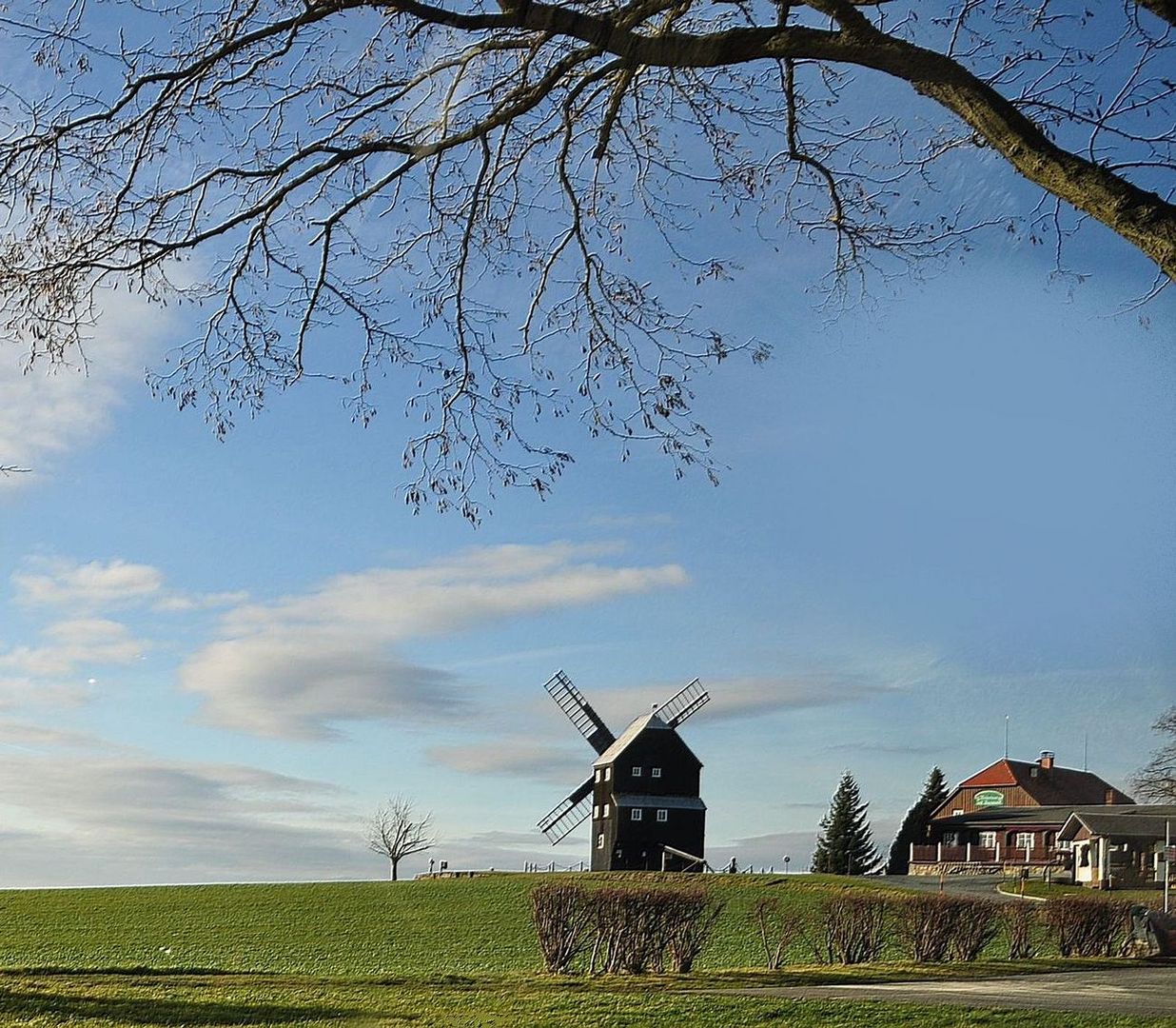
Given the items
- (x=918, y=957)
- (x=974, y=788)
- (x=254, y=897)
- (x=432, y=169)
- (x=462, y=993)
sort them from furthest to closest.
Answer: (x=974, y=788), (x=254, y=897), (x=918, y=957), (x=462, y=993), (x=432, y=169)

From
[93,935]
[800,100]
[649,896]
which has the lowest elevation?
[93,935]

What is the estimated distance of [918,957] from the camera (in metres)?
21.2

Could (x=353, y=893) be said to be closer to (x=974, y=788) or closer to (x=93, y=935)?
Answer: (x=93, y=935)

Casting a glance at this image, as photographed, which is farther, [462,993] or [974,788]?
[974,788]

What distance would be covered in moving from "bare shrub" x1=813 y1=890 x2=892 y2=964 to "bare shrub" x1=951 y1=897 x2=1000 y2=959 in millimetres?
1206

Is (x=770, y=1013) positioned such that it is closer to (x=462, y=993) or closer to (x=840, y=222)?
(x=462, y=993)

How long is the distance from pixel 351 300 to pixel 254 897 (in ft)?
121

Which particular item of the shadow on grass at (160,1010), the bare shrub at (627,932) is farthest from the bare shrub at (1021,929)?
the shadow on grass at (160,1010)

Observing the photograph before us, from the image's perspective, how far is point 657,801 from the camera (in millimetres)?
54500

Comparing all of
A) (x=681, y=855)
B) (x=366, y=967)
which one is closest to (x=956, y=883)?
(x=681, y=855)

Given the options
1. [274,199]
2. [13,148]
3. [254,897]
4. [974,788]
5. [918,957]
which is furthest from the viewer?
[974,788]

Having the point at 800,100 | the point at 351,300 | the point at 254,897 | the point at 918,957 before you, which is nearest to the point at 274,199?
the point at 351,300

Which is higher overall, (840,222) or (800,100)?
(800,100)

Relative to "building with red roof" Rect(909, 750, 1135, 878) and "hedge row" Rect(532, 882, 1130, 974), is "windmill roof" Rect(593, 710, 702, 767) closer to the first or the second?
"building with red roof" Rect(909, 750, 1135, 878)
